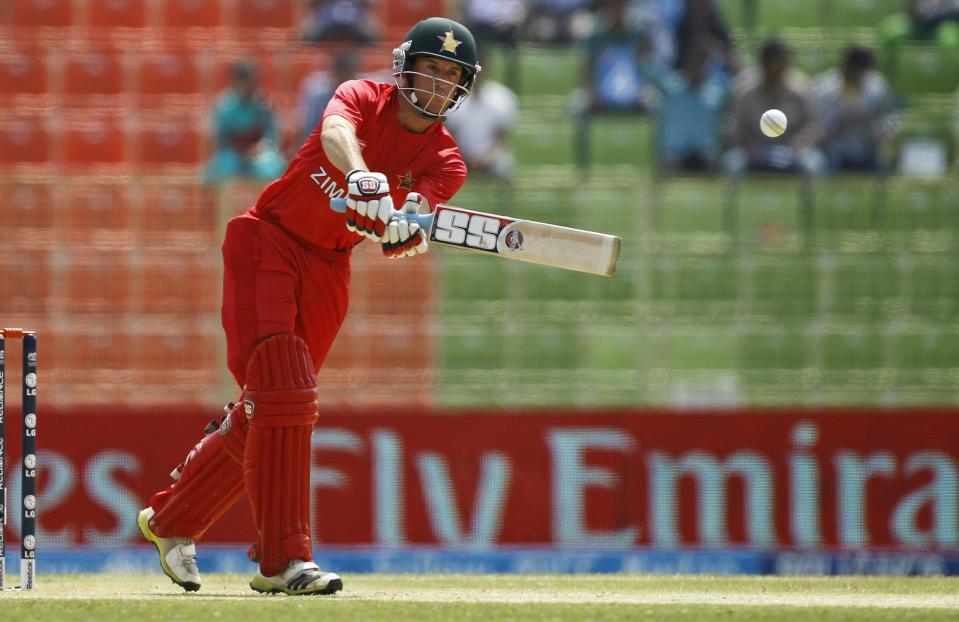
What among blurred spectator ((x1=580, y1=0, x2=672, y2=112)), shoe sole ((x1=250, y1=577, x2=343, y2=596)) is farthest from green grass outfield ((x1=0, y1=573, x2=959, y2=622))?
blurred spectator ((x1=580, y1=0, x2=672, y2=112))

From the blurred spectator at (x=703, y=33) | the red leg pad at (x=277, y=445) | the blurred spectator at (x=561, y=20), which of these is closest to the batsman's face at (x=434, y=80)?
the red leg pad at (x=277, y=445)

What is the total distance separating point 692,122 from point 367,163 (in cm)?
511

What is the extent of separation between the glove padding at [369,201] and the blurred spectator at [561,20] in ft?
21.3

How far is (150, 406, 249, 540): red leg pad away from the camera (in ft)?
16.6

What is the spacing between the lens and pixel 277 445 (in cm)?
478

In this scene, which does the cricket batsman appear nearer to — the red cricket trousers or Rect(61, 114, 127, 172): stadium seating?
the red cricket trousers

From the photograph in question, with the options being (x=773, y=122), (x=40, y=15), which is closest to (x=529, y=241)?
(x=773, y=122)

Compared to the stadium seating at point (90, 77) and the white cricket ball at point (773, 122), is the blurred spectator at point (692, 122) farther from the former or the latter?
the white cricket ball at point (773, 122)

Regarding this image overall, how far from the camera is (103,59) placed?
10773 mm

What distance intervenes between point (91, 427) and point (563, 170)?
11.2 feet

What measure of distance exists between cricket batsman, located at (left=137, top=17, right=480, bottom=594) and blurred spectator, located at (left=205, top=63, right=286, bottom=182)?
477 cm

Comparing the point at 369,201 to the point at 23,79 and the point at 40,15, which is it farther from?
the point at 40,15

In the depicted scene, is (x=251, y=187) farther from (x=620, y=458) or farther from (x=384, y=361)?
(x=620, y=458)

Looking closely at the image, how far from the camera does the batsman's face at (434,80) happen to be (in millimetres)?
4945
